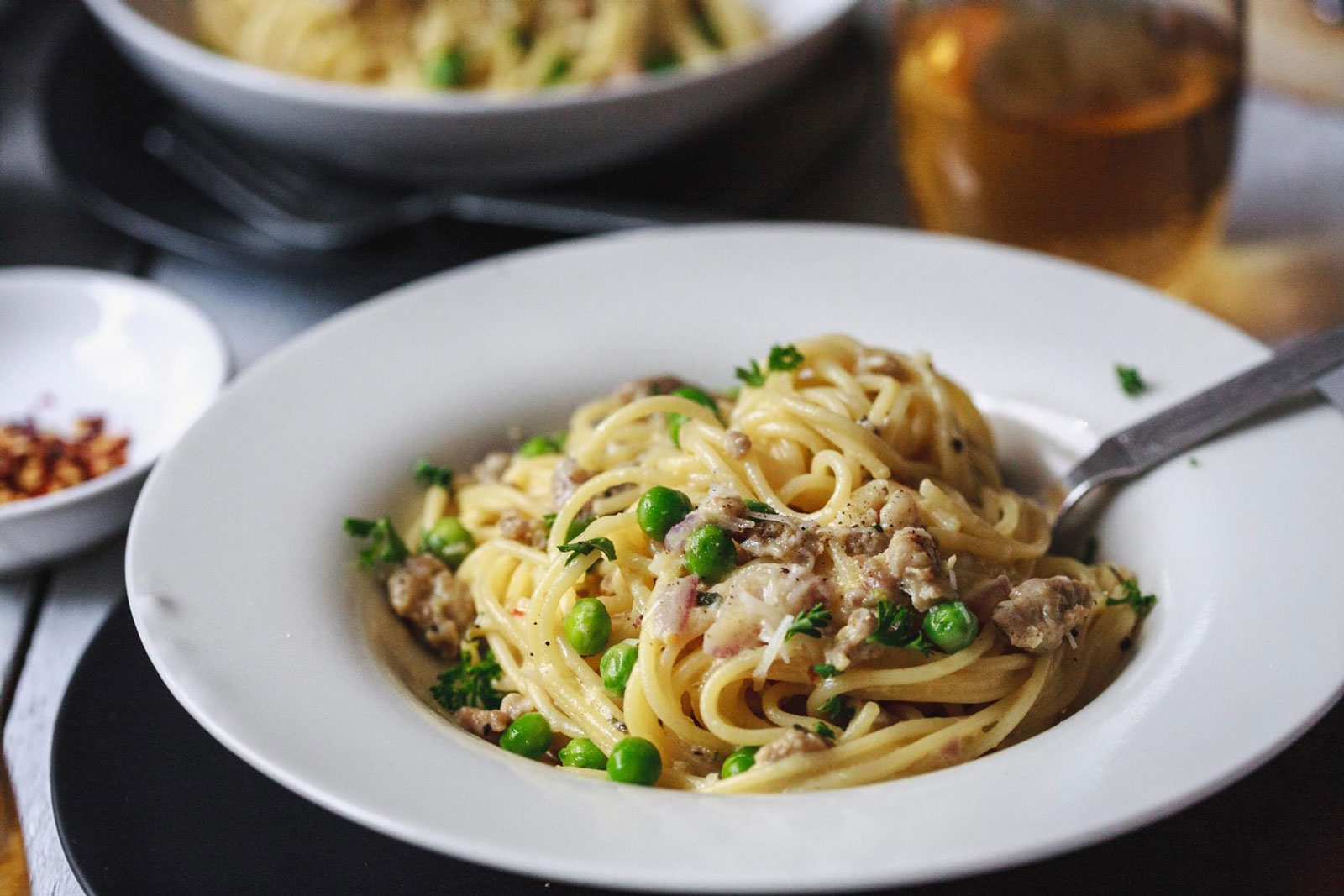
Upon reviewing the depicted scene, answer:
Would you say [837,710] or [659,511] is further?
[659,511]

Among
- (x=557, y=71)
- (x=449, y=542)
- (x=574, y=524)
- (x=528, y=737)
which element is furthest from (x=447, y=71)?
(x=528, y=737)

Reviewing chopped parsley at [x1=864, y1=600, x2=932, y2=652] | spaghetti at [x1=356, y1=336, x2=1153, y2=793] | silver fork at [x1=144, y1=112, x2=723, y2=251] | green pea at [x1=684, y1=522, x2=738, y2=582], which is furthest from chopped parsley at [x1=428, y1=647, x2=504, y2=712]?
silver fork at [x1=144, y1=112, x2=723, y2=251]

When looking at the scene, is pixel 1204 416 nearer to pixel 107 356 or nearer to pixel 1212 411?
pixel 1212 411

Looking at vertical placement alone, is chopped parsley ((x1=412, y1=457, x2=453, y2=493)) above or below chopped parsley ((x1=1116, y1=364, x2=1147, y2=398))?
below

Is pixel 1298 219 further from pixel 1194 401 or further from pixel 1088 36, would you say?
pixel 1194 401

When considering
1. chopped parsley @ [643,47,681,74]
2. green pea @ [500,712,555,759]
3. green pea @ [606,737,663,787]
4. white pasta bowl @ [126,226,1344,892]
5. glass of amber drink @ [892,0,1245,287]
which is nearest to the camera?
white pasta bowl @ [126,226,1344,892]

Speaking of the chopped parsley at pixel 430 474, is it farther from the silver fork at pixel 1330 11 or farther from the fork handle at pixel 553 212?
the silver fork at pixel 1330 11

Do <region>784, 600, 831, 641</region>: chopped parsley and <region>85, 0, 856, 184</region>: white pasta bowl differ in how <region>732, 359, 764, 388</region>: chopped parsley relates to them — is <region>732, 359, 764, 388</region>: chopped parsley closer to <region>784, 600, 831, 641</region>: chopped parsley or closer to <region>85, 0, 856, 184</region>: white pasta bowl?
<region>784, 600, 831, 641</region>: chopped parsley
